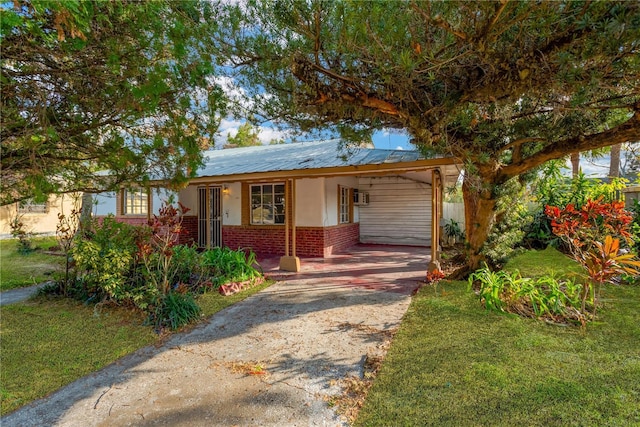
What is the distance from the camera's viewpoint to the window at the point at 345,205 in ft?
35.6

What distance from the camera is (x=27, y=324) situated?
4.76 meters

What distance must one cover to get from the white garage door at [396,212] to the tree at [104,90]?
892 centimetres

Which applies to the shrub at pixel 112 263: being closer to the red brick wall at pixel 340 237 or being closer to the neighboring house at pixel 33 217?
the red brick wall at pixel 340 237

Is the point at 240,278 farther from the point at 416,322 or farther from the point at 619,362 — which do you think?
the point at 619,362

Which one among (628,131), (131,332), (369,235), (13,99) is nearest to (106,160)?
(13,99)

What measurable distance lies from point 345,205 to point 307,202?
2076 millimetres

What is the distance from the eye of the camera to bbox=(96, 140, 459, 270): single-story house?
7.65 m

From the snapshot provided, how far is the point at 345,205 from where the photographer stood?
1121 centimetres

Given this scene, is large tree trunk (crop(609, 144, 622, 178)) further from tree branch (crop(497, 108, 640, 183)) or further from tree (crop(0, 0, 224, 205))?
tree (crop(0, 0, 224, 205))

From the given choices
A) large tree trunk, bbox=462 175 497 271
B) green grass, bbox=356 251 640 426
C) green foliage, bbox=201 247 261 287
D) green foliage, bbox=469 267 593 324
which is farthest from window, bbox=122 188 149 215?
green foliage, bbox=469 267 593 324

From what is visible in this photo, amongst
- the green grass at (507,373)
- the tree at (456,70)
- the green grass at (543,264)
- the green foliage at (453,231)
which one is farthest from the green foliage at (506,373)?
the green foliage at (453,231)

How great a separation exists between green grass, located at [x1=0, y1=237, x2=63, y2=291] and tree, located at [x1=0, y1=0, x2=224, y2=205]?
13.7ft

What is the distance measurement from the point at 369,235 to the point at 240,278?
6.86 meters

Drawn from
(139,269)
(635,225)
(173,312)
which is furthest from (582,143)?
(139,269)
